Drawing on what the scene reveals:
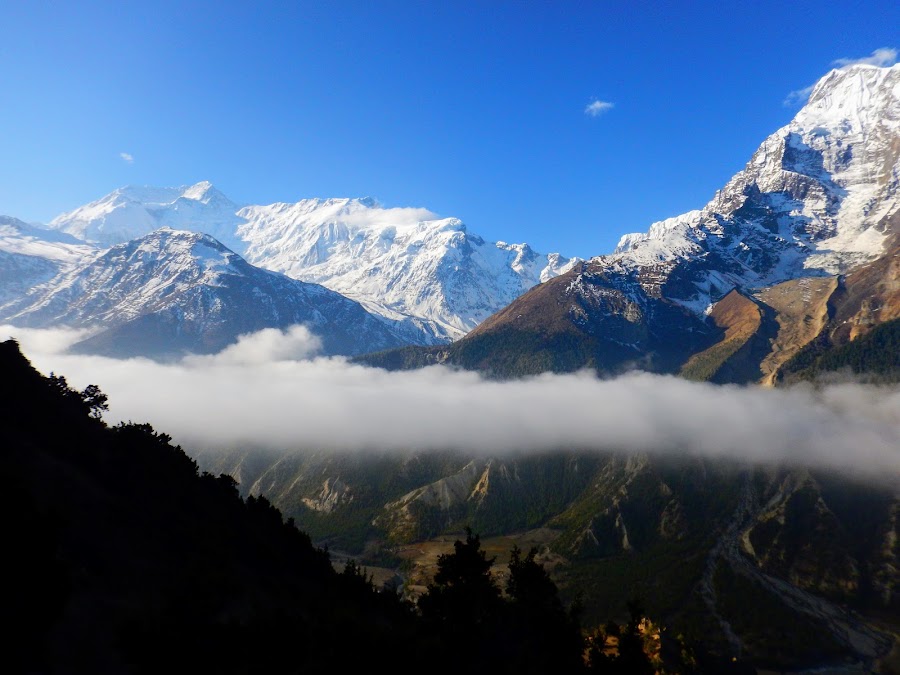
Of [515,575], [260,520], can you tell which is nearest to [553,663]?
[515,575]

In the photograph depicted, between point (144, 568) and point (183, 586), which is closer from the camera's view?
point (183, 586)

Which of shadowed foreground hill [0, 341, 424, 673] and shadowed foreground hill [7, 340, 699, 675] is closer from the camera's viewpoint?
shadowed foreground hill [0, 341, 424, 673]

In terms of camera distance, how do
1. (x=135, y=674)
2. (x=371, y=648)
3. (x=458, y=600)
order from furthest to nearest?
(x=458, y=600)
(x=371, y=648)
(x=135, y=674)

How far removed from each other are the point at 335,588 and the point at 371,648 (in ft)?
242

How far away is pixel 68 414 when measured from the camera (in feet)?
376

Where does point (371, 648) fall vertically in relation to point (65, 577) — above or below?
below

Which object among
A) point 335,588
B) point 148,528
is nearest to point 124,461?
point 148,528

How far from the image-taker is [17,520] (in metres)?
34.2

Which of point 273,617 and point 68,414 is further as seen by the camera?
point 68,414

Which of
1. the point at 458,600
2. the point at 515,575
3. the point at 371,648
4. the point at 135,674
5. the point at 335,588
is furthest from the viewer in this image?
the point at 335,588

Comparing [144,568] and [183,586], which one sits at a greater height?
[183,586]

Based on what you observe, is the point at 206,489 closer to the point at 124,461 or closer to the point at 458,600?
the point at 124,461

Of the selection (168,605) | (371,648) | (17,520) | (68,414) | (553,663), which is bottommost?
(553,663)

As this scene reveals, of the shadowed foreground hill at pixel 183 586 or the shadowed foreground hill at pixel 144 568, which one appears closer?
the shadowed foreground hill at pixel 144 568
